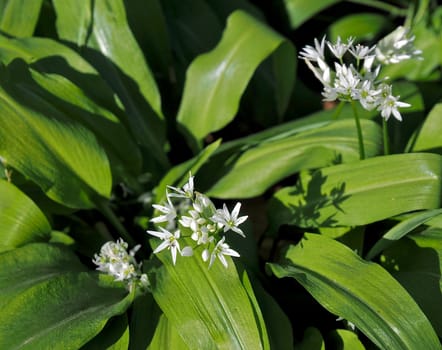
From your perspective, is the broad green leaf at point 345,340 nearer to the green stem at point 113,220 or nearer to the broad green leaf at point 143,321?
the broad green leaf at point 143,321

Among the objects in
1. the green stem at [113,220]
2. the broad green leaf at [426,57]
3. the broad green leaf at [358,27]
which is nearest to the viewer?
the green stem at [113,220]

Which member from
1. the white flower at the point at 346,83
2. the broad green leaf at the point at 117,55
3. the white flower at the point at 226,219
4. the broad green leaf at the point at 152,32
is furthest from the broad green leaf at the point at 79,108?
the white flower at the point at 346,83

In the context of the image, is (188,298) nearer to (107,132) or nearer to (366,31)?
(107,132)

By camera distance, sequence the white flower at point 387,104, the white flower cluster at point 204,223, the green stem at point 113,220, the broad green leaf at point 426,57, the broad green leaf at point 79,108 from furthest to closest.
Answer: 1. the broad green leaf at point 426,57
2. the green stem at point 113,220
3. the broad green leaf at point 79,108
4. the white flower at point 387,104
5. the white flower cluster at point 204,223

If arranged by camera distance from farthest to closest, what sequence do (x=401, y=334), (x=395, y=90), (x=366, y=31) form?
(x=366, y=31) → (x=395, y=90) → (x=401, y=334)

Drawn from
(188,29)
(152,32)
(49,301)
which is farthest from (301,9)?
(49,301)

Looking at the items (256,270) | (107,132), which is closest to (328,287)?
(256,270)

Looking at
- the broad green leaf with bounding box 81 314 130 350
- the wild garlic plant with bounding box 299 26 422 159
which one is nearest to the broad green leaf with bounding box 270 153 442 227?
the wild garlic plant with bounding box 299 26 422 159
